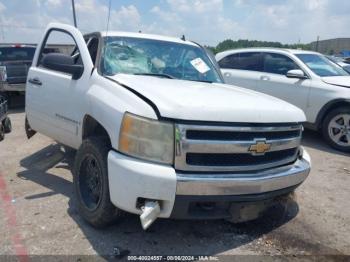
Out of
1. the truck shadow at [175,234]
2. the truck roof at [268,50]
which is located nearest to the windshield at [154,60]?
the truck shadow at [175,234]

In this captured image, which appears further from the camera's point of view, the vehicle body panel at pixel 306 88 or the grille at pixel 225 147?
the vehicle body panel at pixel 306 88

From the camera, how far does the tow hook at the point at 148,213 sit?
2871 millimetres

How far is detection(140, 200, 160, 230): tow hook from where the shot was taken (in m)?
2.87

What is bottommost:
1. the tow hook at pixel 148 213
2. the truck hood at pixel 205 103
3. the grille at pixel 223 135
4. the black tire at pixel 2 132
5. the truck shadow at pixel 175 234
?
the black tire at pixel 2 132

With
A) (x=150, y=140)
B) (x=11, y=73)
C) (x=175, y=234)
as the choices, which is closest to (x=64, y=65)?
(x=150, y=140)

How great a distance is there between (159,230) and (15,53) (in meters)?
10.0

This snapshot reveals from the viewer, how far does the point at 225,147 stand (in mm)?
2979

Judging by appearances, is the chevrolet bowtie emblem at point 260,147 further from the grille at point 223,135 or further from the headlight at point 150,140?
the headlight at point 150,140

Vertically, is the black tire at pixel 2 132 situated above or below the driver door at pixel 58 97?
below

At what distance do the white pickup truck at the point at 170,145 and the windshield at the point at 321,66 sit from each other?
165 inches

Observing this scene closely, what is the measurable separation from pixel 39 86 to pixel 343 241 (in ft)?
12.5

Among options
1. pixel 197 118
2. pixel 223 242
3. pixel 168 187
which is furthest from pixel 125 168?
pixel 223 242

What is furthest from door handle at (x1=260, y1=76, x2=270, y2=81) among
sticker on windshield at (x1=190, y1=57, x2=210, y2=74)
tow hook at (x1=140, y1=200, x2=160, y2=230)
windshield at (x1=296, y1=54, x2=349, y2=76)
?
tow hook at (x1=140, y1=200, x2=160, y2=230)

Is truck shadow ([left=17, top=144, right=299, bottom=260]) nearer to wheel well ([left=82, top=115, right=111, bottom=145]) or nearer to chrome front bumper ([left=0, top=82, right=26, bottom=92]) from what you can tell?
wheel well ([left=82, top=115, right=111, bottom=145])
